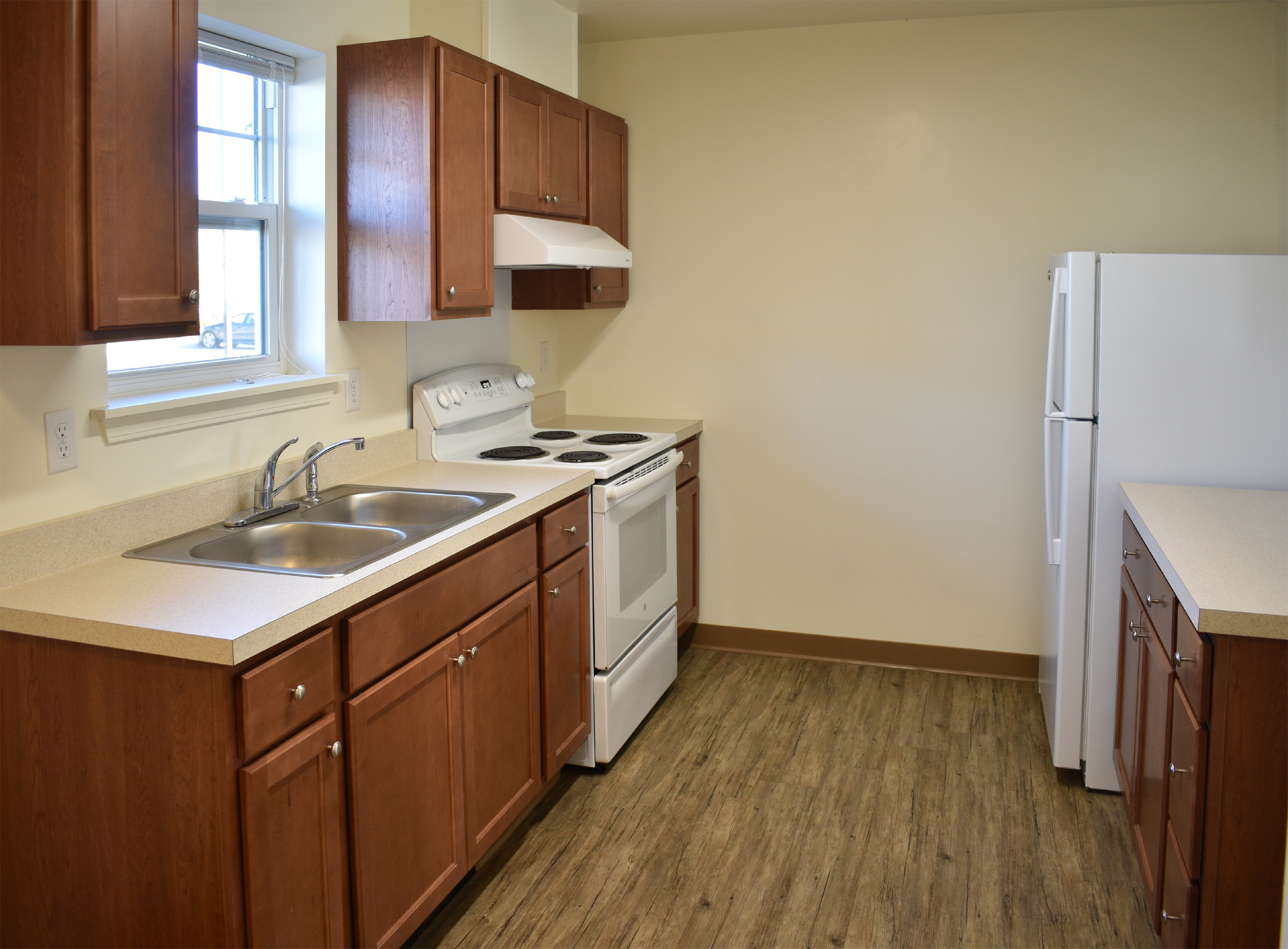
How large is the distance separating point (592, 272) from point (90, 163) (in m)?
2.28

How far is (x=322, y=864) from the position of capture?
185 cm

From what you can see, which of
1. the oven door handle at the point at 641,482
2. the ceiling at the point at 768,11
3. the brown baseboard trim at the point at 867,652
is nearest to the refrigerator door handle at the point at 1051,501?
the brown baseboard trim at the point at 867,652

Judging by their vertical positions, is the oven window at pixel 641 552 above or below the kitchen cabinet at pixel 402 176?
below

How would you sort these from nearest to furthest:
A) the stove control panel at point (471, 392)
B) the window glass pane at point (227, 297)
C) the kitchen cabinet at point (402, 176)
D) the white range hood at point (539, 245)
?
the window glass pane at point (227, 297)
the kitchen cabinet at point (402, 176)
the white range hood at point (539, 245)
the stove control panel at point (471, 392)

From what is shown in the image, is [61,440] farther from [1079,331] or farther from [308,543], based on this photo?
[1079,331]

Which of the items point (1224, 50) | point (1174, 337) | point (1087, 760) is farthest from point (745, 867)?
point (1224, 50)

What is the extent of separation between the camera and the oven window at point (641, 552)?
3264 millimetres

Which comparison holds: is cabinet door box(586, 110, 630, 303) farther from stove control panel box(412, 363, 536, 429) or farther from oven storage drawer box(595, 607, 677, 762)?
oven storage drawer box(595, 607, 677, 762)

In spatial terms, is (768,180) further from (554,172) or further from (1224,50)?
(1224,50)

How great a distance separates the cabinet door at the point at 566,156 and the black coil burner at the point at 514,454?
781mm

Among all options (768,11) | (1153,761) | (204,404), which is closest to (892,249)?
(768,11)

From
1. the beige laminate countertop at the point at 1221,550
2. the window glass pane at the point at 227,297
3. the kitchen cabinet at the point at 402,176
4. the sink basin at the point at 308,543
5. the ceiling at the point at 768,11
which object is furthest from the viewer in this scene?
the ceiling at the point at 768,11

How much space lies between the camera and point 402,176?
274cm

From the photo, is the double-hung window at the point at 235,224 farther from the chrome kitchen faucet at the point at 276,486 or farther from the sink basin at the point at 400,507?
the sink basin at the point at 400,507
